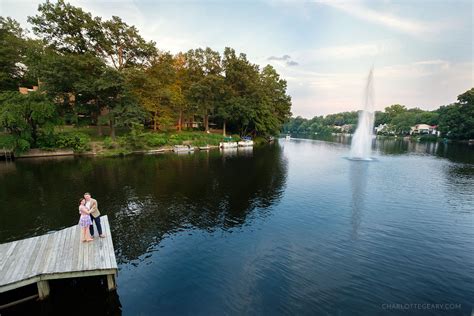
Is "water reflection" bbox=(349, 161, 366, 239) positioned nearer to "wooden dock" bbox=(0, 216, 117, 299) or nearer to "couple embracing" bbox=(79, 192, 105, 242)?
"wooden dock" bbox=(0, 216, 117, 299)

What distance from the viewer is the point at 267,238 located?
14945mm

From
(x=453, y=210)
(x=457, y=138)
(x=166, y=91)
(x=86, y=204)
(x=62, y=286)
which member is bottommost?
(x=62, y=286)

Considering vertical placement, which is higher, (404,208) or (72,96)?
(72,96)

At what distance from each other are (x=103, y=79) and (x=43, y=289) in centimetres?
4291

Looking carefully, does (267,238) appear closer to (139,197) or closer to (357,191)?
(139,197)

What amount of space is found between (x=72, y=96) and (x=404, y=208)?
59604 millimetres

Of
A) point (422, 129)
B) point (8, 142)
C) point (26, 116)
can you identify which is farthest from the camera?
point (422, 129)

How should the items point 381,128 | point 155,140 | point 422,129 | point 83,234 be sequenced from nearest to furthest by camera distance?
point 83,234 → point 155,140 → point 422,129 → point 381,128

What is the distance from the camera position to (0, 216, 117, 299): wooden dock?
8836 millimetres

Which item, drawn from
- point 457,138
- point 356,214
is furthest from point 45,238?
point 457,138

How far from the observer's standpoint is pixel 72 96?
5053cm

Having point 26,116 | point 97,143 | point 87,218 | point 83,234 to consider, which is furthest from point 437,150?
point 26,116

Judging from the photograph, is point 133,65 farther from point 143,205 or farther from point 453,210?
point 453,210

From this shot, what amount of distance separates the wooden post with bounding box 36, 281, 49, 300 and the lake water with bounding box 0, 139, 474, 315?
312mm
